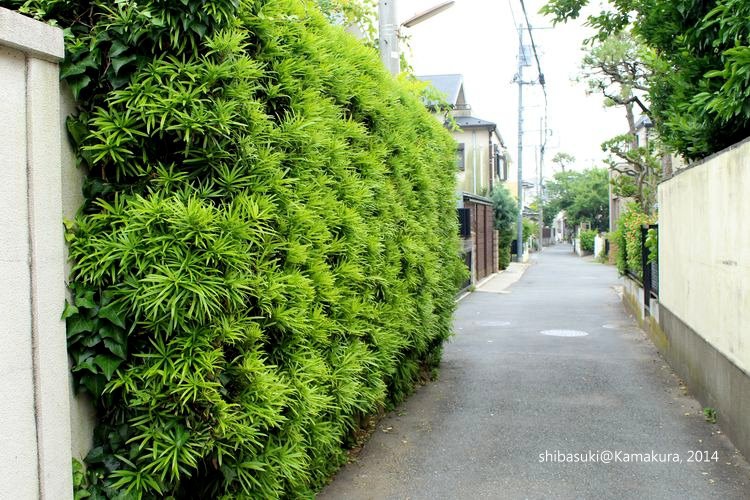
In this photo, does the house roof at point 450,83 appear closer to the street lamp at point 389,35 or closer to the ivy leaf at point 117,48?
the street lamp at point 389,35

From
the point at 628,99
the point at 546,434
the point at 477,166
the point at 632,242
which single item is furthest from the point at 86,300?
the point at 477,166

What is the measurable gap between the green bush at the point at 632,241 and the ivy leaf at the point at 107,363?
10.8 meters

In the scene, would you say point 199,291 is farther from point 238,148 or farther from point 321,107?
point 321,107

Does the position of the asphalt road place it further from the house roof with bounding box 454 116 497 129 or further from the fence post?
the house roof with bounding box 454 116 497 129

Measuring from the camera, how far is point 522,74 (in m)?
33.5

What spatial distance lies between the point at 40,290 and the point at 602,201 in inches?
2059

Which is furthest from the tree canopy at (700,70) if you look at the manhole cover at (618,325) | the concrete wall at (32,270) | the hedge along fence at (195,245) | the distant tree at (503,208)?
the distant tree at (503,208)

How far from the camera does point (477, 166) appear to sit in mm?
33094

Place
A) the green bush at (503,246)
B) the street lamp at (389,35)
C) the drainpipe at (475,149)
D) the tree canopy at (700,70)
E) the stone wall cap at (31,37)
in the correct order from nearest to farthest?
the stone wall cap at (31,37)
the tree canopy at (700,70)
the street lamp at (389,35)
the green bush at (503,246)
the drainpipe at (475,149)

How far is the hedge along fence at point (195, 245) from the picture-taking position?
271cm

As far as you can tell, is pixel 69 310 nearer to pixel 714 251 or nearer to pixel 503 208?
pixel 714 251

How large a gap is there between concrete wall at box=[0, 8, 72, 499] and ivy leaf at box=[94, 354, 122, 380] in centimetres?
14

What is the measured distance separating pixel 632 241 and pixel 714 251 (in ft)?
27.2

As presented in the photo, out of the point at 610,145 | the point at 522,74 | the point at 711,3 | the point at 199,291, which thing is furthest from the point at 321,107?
the point at 522,74
